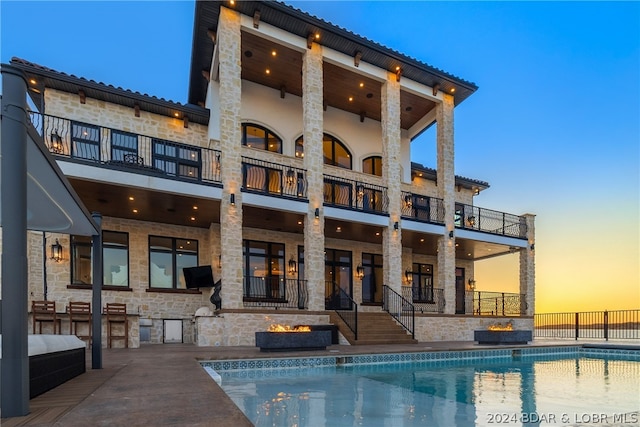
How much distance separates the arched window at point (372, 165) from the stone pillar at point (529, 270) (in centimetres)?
710

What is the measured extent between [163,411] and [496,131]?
1221 inches

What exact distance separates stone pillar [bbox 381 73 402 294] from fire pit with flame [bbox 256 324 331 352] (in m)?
4.88

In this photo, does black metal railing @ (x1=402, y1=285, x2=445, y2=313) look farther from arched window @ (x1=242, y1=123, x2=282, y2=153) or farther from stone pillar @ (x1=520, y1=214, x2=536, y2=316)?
arched window @ (x1=242, y1=123, x2=282, y2=153)

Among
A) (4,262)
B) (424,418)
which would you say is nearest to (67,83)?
(4,262)

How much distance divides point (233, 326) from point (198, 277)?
287 centimetres

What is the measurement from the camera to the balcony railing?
15602 millimetres

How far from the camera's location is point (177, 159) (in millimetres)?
11742

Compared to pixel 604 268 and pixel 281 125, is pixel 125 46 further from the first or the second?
pixel 604 268

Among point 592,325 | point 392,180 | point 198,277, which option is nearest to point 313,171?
point 392,180

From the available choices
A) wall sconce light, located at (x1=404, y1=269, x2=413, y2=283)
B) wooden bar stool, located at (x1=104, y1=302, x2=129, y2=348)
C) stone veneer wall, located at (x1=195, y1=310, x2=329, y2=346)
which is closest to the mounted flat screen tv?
stone veneer wall, located at (x1=195, y1=310, x2=329, y2=346)

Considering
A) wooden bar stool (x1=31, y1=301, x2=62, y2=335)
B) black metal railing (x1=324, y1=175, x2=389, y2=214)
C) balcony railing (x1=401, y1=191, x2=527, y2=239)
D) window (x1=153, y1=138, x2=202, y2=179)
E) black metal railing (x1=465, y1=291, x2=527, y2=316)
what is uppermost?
window (x1=153, y1=138, x2=202, y2=179)

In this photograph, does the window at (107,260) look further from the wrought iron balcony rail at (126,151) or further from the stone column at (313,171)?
the stone column at (313,171)

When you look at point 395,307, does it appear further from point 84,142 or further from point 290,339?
point 84,142

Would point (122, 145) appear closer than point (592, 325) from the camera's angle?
Yes
